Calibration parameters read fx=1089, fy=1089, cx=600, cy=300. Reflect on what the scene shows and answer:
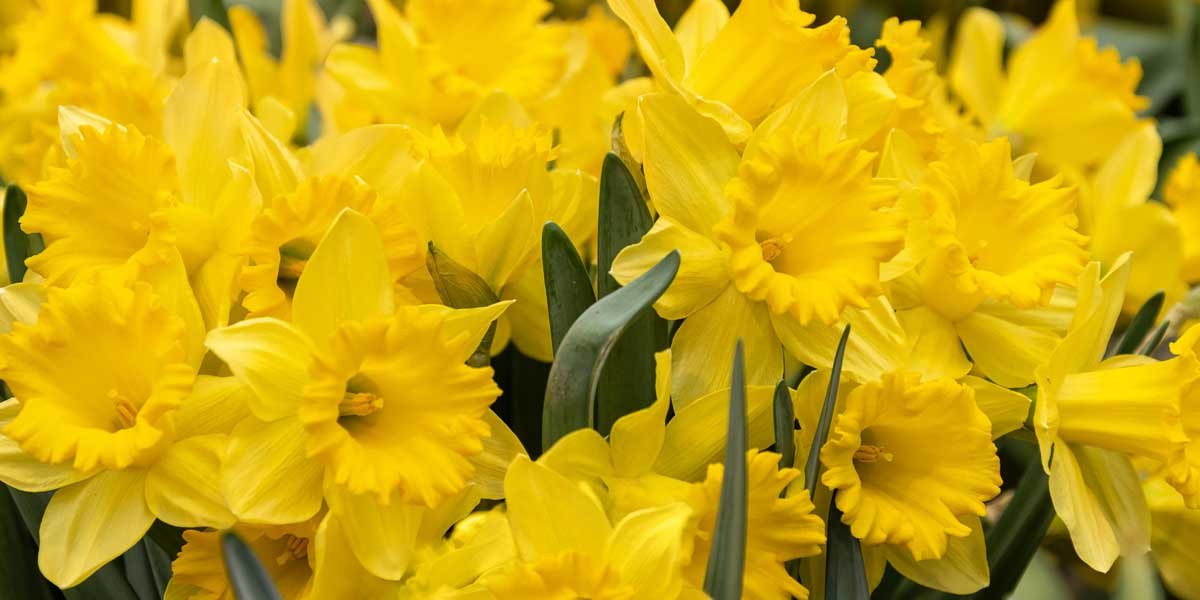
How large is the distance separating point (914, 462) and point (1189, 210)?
0.58 m

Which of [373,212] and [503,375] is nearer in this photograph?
[373,212]

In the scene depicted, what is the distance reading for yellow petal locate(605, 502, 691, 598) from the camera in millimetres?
492

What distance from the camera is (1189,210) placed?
1.00 metres

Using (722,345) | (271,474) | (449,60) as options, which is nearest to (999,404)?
(722,345)

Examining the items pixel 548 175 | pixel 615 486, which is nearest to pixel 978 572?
pixel 615 486

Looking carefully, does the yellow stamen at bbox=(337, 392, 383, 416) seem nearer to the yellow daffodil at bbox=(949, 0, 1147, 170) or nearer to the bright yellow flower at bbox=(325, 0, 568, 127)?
the bright yellow flower at bbox=(325, 0, 568, 127)

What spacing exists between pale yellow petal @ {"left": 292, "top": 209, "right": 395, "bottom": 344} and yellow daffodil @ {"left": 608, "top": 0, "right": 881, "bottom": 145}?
194 millimetres

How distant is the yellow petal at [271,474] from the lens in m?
0.51

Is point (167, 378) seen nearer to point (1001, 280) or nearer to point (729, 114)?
point (729, 114)

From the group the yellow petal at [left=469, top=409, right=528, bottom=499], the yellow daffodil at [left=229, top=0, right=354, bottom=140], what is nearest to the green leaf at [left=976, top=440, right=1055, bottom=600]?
the yellow petal at [left=469, top=409, right=528, bottom=499]

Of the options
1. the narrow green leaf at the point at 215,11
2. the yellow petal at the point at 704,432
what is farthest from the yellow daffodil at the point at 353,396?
the narrow green leaf at the point at 215,11

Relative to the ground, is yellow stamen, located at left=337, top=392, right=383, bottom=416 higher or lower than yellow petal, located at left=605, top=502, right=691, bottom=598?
higher

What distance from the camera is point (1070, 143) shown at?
3.94ft

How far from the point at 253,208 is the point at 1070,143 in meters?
0.95
